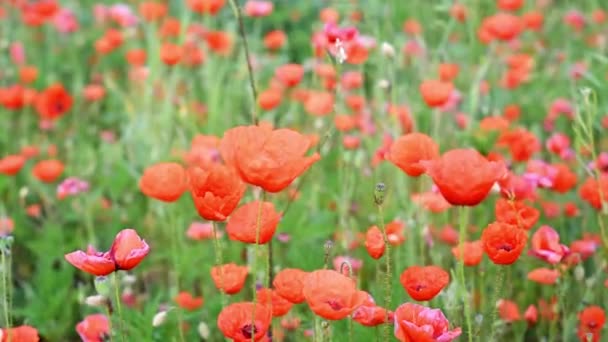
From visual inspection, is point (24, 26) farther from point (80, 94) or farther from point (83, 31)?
point (80, 94)

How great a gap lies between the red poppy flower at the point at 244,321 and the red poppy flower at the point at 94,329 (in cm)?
36

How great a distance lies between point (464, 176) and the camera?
4.24 feet

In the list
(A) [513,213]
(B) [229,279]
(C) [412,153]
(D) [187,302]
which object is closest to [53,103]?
(D) [187,302]

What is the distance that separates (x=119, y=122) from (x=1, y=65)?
58 centimetres

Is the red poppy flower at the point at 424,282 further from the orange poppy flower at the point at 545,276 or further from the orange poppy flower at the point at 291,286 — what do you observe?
the orange poppy flower at the point at 545,276

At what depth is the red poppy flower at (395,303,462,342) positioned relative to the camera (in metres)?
1.22

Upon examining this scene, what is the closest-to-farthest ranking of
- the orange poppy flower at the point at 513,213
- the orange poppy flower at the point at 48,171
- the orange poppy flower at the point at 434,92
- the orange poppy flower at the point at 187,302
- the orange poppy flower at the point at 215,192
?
1. the orange poppy flower at the point at 215,192
2. the orange poppy flower at the point at 513,213
3. the orange poppy flower at the point at 187,302
4. the orange poppy flower at the point at 434,92
5. the orange poppy flower at the point at 48,171

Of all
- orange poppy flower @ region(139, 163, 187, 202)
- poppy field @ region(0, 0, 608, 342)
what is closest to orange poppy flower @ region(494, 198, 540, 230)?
poppy field @ region(0, 0, 608, 342)

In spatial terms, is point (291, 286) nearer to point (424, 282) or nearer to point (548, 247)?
point (424, 282)

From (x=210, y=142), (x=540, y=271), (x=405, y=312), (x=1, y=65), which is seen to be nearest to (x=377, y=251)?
(x=405, y=312)

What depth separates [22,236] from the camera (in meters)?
2.59

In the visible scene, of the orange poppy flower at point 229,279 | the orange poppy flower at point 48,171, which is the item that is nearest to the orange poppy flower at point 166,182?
the orange poppy flower at point 229,279

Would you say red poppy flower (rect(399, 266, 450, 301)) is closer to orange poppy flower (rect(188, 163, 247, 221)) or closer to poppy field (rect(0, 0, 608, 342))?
poppy field (rect(0, 0, 608, 342))

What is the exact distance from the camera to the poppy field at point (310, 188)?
138 cm
